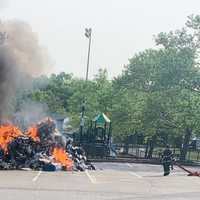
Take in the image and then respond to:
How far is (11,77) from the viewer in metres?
32.7

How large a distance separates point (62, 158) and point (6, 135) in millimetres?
2917

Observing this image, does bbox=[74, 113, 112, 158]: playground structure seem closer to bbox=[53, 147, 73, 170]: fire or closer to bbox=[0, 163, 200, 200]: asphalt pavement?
bbox=[53, 147, 73, 170]: fire

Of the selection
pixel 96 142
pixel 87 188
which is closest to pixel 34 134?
pixel 87 188

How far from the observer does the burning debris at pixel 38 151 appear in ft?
86.8

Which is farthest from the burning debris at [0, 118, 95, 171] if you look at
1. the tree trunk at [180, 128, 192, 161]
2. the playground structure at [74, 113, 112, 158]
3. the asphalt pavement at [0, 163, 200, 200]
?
the tree trunk at [180, 128, 192, 161]

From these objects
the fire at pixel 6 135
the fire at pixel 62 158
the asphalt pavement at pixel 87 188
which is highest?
the fire at pixel 6 135

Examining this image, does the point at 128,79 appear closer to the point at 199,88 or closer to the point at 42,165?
the point at 199,88

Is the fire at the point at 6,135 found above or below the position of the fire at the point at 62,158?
above

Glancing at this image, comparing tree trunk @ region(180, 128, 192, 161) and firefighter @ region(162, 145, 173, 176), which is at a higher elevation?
tree trunk @ region(180, 128, 192, 161)

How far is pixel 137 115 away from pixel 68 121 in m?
26.6

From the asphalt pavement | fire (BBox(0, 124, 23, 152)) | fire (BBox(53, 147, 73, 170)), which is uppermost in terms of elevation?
fire (BBox(0, 124, 23, 152))

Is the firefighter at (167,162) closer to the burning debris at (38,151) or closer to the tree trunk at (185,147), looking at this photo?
the burning debris at (38,151)

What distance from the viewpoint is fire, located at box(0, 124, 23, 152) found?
87.3ft

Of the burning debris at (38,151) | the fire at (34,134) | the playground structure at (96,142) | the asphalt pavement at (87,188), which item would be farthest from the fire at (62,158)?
the playground structure at (96,142)
